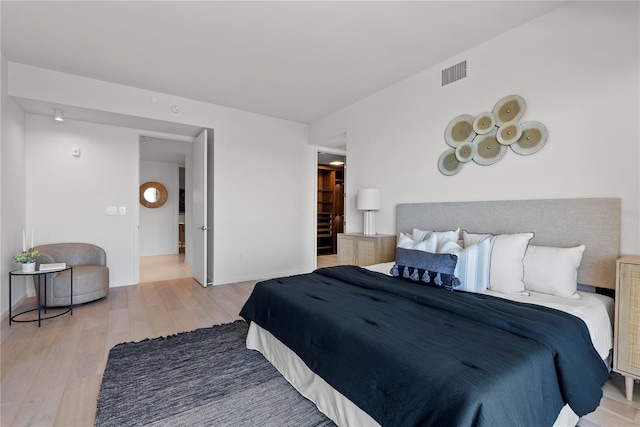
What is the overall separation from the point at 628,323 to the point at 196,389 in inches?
108

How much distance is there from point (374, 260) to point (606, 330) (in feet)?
6.83

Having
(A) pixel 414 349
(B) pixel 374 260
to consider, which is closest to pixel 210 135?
(B) pixel 374 260

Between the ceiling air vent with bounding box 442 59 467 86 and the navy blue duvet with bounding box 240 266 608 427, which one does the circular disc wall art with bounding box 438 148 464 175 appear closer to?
the ceiling air vent with bounding box 442 59 467 86

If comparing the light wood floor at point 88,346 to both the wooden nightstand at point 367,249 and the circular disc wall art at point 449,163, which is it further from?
the circular disc wall art at point 449,163

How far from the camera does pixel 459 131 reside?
306 centimetres

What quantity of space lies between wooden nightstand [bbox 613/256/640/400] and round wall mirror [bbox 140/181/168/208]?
8330 millimetres

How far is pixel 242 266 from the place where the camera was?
4.84m

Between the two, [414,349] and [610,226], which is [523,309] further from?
[610,226]

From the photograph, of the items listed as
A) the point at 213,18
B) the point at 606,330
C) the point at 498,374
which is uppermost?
the point at 213,18

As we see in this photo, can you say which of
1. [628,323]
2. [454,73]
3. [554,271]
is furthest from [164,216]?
[628,323]

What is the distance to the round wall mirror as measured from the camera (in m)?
7.40

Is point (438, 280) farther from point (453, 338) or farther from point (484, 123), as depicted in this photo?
point (484, 123)

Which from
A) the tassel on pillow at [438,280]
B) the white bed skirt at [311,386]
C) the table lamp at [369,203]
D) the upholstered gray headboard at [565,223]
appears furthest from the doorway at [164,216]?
the upholstered gray headboard at [565,223]

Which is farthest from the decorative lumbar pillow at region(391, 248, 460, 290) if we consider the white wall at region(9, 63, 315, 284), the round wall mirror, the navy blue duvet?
the round wall mirror
